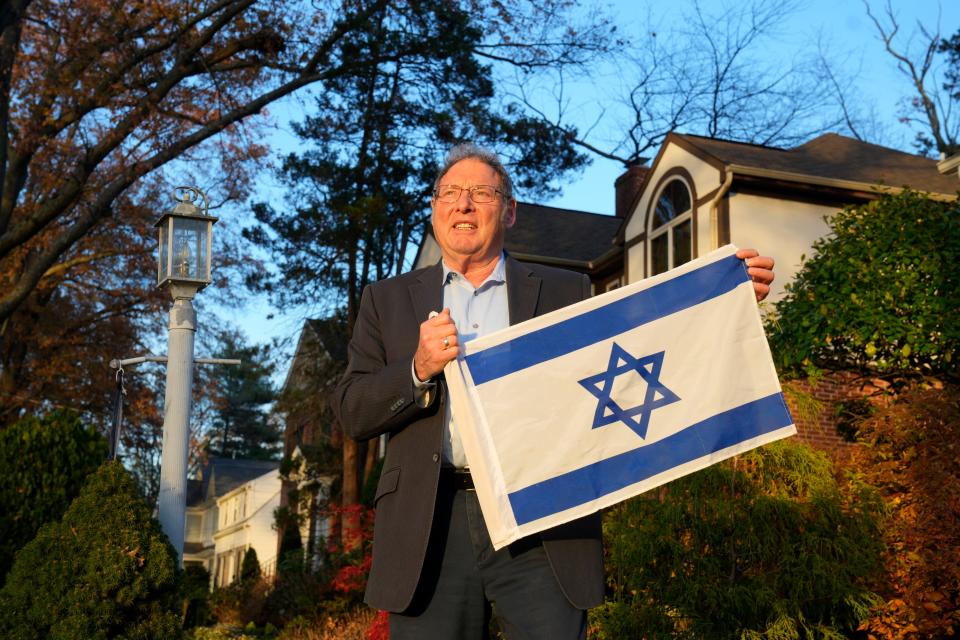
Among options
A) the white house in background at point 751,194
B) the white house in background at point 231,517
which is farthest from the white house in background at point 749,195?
the white house in background at point 231,517

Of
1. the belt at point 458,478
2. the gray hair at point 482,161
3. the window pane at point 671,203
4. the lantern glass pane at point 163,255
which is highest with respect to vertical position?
the window pane at point 671,203

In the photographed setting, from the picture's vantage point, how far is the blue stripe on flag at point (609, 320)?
3.33 metres

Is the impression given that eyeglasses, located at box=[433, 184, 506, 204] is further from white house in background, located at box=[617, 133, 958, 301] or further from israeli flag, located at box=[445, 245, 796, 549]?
white house in background, located at box=[617, 133, 958, 301]

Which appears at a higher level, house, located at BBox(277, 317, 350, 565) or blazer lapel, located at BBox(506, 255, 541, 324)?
house, located at BBox(277, 317, 350, 565)

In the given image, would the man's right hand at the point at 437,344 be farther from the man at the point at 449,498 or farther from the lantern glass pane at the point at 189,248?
the lantern glass pane at the point at 189,248

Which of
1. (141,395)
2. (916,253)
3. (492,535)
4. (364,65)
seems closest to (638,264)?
(364,65)

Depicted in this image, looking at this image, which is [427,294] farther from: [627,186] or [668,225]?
[627,186]

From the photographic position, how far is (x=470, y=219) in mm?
3576

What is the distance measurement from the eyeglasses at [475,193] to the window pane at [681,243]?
53.7 feet

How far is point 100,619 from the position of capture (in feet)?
23.8

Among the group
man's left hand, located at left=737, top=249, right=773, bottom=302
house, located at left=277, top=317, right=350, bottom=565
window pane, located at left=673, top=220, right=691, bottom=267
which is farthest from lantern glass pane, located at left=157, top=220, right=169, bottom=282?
house, located at left=277, top=317, right=350, bottom=565

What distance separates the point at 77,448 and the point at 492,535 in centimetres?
1101

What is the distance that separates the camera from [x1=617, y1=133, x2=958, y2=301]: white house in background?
59.7ft

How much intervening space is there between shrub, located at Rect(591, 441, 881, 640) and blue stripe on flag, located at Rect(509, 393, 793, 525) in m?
4.57
